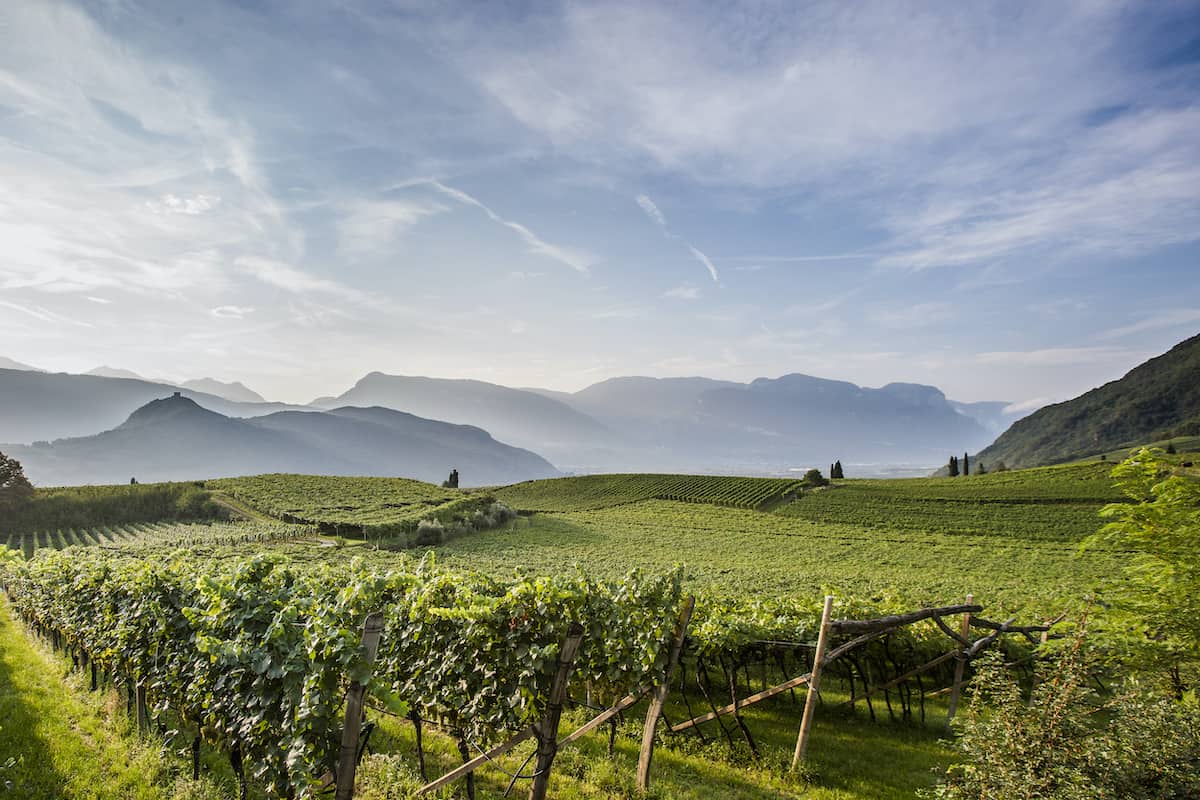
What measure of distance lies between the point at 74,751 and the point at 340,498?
75824 millimetres

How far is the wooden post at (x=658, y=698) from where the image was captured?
A: 25.9ft

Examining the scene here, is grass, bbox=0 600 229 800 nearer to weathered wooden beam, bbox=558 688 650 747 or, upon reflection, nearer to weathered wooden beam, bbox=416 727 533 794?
weathered wooden beam, bbox=416 727 533 794

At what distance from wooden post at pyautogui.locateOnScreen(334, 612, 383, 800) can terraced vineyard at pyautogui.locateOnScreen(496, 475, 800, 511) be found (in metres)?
77.7

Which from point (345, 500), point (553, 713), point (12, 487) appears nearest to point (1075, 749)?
point (553, 713)

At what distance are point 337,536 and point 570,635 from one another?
6248 centimetres

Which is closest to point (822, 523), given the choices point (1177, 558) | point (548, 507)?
point (548, 507)

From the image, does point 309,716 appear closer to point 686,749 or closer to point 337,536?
point 686,749

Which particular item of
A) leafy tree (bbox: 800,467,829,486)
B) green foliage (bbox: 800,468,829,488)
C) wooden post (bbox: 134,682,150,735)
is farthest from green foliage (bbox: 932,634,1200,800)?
leafy tree (bbox: 800,467,829,486)

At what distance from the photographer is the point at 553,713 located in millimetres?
6562

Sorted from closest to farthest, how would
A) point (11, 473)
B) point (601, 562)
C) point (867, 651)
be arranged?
1. point (867, 651)
2. point (601, 562)
3. point (11, 473)

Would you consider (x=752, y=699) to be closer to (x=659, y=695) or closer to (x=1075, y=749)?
(x=659, y=695)

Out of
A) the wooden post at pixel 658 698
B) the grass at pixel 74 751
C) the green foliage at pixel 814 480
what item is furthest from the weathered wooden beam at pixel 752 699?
the green foliage at pixel 814 480

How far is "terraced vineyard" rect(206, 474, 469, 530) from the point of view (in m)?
64.0

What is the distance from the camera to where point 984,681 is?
5.94 m
